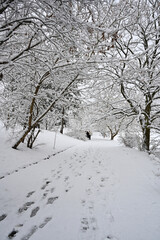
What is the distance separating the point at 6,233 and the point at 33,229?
262 mm

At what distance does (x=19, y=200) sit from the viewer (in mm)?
1786

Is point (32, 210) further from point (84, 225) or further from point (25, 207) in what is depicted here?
point (84, 225)

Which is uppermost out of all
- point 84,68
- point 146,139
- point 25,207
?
point 84,68

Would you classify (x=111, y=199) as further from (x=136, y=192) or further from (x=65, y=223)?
(x=65, y=223)

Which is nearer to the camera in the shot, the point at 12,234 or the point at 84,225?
the point at 12,234

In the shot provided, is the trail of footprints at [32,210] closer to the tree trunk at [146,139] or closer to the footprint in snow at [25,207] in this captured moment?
the footprint in snow at [25,207]

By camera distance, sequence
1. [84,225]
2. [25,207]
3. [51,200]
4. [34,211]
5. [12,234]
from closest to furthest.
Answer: [12,234]
[84,225]
[34,211]
[25,207]
[51,200]

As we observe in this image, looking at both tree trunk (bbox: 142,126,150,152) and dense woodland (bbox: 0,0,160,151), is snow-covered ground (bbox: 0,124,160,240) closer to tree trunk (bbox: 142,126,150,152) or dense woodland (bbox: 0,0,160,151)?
dense woodland (bbox: 0,0,160,151)

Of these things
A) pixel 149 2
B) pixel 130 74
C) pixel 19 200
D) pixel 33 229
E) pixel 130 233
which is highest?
pixel 149 2

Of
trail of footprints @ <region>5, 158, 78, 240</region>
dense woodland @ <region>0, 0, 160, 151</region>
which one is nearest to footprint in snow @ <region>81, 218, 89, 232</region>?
trail of footprints @ <region>5, 158, 78, 240</region>

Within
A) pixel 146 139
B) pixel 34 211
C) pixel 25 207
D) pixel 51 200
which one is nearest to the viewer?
pixel 34 211

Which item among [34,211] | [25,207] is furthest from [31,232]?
[25,207]

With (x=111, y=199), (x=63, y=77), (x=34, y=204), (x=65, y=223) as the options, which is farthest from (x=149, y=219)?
(x=63, y=77)

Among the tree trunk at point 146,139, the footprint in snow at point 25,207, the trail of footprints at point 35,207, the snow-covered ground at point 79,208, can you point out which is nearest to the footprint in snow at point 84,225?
the snow-covered ground at point 79,208
